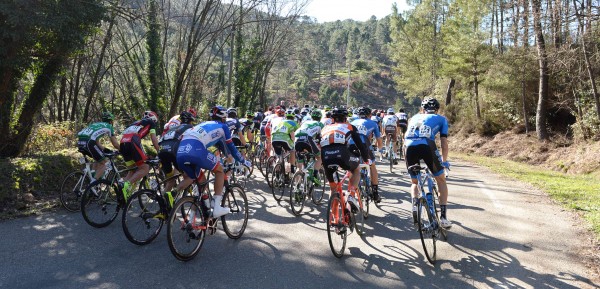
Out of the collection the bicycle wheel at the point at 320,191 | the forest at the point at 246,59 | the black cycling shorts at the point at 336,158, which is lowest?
the bicycle wheel at the point at 320,191

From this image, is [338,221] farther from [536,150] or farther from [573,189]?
[536,150]

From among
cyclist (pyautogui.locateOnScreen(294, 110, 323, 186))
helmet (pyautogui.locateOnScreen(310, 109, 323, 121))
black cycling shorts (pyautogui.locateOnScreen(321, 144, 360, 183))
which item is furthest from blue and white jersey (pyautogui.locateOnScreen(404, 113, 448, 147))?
helmet (pyautogui.locateOnScreen(310, 109, 323, 121))

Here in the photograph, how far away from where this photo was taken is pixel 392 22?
44.9 metres

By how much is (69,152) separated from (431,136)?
9427 mm

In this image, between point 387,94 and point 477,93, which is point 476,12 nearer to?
point 477,93

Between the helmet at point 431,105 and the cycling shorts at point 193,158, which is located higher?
the helmet at point 431,105

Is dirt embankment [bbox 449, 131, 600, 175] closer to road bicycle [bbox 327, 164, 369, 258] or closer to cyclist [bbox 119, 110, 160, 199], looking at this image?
road bicycle [bbox 327, 164, 369, 258]

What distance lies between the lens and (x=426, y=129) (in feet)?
19.2

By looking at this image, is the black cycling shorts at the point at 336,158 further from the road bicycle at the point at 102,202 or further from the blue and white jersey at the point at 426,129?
the road bicycle at the point at 102,202

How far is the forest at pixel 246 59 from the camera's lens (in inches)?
420

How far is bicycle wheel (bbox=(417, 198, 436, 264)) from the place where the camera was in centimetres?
530

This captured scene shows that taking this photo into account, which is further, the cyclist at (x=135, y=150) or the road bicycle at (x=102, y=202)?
the cyclist at (x=135, y=150)

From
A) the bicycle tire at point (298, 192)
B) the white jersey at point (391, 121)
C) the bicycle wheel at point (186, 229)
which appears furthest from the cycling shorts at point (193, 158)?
the white jersey at point (391, 121)

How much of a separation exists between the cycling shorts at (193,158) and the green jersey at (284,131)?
3.83m
